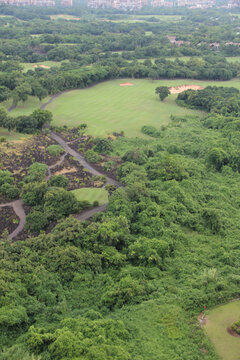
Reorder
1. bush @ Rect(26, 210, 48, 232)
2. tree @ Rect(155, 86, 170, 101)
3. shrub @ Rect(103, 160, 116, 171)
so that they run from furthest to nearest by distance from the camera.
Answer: tree @ Rect(155, 86, 170, 101) → shrub @ Rect(103, 160, 116, 171) → bush @ Rect(26, 210, 48, 232)

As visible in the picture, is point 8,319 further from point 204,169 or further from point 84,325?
point 204,169

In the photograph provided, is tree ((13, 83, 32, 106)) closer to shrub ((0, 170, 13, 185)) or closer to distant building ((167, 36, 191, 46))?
shrub ((0, 170, 13, 185))

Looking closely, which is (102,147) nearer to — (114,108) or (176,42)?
(114,108)

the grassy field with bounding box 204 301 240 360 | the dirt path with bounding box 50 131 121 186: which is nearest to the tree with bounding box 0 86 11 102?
the dirt path with bounding box 50 131 121 186

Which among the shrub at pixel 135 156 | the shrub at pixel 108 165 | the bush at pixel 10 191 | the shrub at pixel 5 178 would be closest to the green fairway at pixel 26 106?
the shrub at pixel 5 178

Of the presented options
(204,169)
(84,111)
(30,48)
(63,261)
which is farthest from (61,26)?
(63,261)

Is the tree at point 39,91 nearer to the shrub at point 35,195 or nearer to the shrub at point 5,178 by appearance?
the shrub at point 5,178
